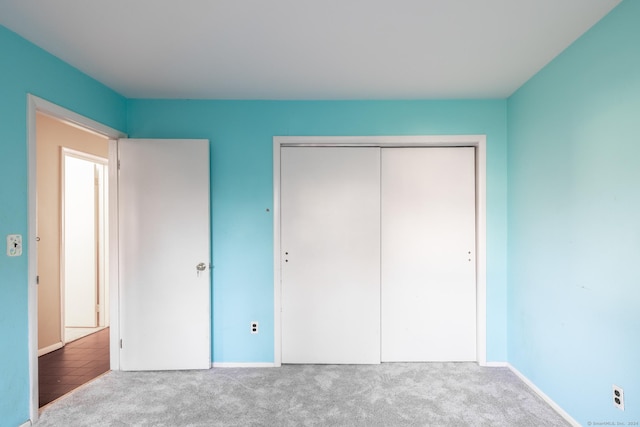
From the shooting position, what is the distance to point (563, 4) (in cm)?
166

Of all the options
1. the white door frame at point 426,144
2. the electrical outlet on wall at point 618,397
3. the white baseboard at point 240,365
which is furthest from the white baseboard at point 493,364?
the white baseboard at point 240,365

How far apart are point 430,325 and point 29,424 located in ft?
10.0

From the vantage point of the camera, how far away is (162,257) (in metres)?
2.80

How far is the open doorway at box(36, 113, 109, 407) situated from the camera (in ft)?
10.1

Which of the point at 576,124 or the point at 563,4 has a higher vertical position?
the point at 563,4

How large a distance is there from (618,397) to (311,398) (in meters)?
1.84

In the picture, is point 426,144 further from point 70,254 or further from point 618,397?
point 70,254

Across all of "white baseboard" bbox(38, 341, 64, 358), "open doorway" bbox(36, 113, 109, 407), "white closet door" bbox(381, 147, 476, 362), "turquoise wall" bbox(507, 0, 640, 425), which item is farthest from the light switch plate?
"turquoise wall" bbox(507, 0, 640, 425)

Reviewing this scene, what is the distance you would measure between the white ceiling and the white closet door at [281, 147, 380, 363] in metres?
0.78

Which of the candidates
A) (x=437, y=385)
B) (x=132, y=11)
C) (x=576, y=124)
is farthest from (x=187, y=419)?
(x=576, y=124)

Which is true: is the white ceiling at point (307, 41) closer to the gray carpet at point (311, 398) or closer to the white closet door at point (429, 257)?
the white closet door at point (429, 257)

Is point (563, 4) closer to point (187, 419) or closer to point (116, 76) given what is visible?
point (116, 76)

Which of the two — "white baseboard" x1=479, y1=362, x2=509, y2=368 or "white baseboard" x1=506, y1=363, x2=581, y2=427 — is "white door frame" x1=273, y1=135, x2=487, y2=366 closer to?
"white baseboard" x1=479, y1=362, x2=509, y2=368

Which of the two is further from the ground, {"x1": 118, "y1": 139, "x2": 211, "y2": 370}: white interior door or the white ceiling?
the white ceiling
